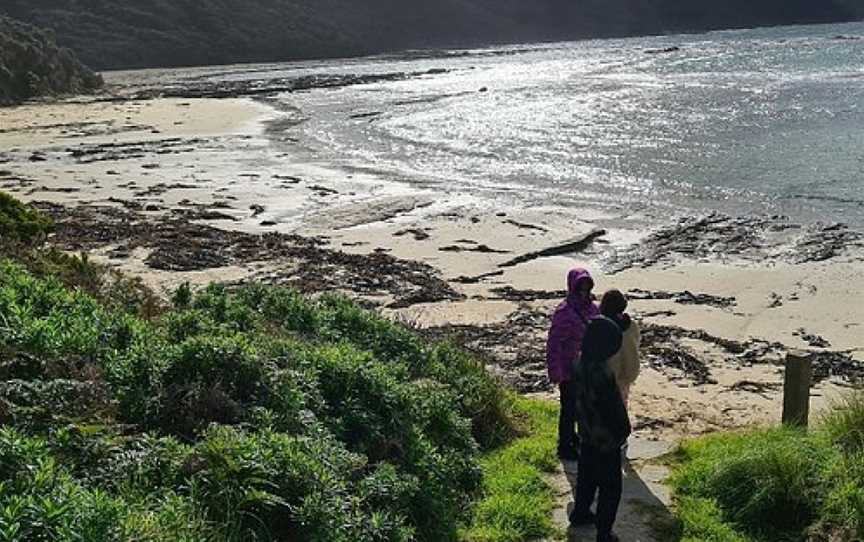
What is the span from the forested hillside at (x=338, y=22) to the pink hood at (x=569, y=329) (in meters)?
77.7

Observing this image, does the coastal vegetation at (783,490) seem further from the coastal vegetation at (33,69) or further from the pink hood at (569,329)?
the coastal vegetation at (33,69)

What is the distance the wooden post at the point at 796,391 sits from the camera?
7.68 meters

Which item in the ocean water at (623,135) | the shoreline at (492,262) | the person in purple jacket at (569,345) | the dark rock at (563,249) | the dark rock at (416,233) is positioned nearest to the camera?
the person in purple jacket at (569,345)

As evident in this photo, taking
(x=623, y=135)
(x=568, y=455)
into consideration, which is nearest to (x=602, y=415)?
(x=568, y=455)

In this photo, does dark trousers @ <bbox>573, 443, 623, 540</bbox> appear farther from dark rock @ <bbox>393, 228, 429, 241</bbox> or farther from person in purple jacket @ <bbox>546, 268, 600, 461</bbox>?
dark rock @ <bbox>393, 228, 429, 241</bbox>

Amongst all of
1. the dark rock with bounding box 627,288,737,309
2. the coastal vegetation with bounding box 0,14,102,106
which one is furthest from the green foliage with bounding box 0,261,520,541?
the coastal vegetation with bounding box 0,14,102,106

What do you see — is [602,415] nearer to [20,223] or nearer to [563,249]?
[20,223]

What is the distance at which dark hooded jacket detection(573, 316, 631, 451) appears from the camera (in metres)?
5.80

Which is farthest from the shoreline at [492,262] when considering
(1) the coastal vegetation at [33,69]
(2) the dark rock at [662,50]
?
(2) the dark rock at [662,50]

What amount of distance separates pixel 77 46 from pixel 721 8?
9798cm

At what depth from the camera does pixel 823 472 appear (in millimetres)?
6348

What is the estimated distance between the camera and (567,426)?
741 cm

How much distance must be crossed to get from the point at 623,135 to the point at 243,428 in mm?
28959

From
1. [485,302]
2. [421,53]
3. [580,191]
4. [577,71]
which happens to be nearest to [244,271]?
[485,302]
